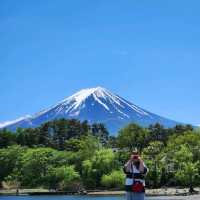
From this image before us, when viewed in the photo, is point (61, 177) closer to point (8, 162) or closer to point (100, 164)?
point (100, 164)

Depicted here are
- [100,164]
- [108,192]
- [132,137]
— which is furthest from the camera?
[132,137]

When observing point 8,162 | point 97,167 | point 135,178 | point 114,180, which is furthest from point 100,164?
point 135,178

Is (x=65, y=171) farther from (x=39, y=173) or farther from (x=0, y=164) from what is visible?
(x=0, y=164)

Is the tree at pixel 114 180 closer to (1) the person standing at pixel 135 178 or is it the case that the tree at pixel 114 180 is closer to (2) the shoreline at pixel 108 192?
(2) the shoreline at pixel 108 192

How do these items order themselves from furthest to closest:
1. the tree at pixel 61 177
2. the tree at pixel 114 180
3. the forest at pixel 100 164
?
the tree at pixel 61 177 → the tree at pixel 114 180 → the forest at pixel 100 164

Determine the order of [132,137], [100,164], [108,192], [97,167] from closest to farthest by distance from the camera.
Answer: [108,192], [100,164], [97,167], [132,137]

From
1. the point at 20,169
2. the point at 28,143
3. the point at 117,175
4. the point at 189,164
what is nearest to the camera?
the point at 189,164

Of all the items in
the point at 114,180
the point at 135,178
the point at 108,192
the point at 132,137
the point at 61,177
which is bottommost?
the point at 135,178

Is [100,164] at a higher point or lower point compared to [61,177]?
higher

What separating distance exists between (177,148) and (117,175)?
10.8 metres

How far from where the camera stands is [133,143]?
124 metres

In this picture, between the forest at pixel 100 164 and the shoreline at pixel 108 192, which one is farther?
the forest at pixel 100 164

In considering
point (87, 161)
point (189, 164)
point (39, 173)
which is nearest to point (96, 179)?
point (87, 161)

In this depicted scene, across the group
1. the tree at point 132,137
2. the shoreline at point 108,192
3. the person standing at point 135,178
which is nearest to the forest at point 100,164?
the tree at point 132,137
